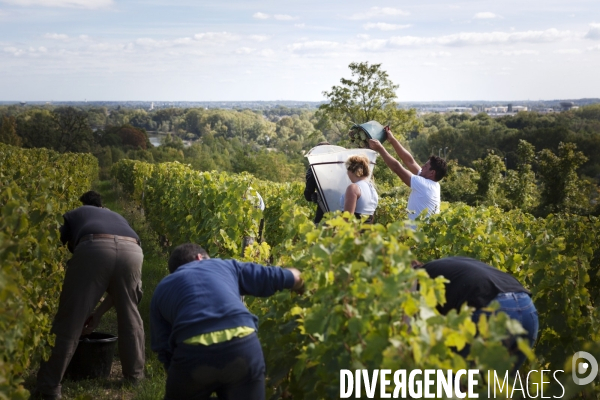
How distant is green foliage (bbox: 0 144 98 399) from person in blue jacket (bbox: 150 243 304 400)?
67 cm

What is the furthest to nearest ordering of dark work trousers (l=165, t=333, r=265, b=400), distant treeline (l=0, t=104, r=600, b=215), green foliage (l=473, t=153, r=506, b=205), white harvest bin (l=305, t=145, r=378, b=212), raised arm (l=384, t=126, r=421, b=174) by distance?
green foliage (l=473, t=153, r=506, b=205)
distant treeline (l=0, t=104, r=600, b=215)
white harvest bin (l=305, t=145, r=378, b=212)
raised arm (l=384, t=126, r=421, b=174)
dark work trousers (l=165, t=333, r=265, b=400)

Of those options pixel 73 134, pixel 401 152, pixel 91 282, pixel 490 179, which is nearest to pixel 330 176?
pixel 401 152

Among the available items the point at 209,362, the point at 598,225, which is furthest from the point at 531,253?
the point at 209,362

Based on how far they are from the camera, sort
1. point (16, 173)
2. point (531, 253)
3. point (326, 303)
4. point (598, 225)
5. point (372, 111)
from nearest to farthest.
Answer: point (326, 303) → point (531, 253) → point (598, 225) → point (16, 173) → point (372, 111)

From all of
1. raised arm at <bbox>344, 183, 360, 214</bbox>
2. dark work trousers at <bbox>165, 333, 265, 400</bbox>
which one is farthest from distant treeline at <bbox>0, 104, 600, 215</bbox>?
dark work trousers at <bbox>165, 333, 265, 400</bbox>

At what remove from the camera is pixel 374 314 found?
261 centimetres

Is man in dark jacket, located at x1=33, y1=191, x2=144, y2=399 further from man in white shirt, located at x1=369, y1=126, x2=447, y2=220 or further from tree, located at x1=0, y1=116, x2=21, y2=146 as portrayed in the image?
tree, located at x1=0, y1=116, x2=21, y2=146

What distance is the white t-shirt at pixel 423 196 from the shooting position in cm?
578

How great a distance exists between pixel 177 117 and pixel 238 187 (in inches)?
6686

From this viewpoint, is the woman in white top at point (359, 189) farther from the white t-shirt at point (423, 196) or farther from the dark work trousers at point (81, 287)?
the dark work trousers at point (81, 287)

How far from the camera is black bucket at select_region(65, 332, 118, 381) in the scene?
5672mm

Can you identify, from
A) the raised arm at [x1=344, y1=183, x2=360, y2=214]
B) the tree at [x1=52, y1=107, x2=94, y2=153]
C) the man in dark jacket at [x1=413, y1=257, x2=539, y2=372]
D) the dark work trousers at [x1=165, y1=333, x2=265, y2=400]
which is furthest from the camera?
the tree at [x1=52, y1=107, x2=94, y2=153]

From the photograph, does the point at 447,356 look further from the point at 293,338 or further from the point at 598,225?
the point at 598,225

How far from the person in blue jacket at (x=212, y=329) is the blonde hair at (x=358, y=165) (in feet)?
8.38
